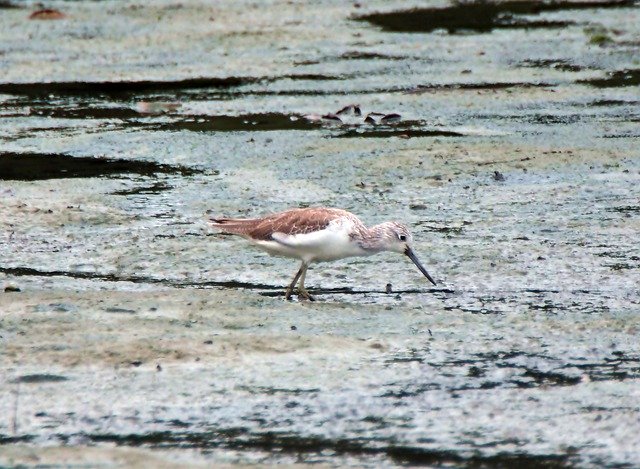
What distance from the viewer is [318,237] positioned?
26.3 feet

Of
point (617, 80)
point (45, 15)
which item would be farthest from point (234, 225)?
point (45, 15)

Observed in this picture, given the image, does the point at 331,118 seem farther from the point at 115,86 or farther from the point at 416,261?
the point at 416,261

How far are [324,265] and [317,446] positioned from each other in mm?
3328

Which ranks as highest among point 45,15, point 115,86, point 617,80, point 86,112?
point 45,15

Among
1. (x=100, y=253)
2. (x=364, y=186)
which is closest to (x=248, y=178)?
(x=364, y=186)

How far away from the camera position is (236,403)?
641 cm

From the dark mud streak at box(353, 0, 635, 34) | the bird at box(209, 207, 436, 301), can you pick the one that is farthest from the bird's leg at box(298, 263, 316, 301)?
the dark mud streak at box(353, 0, 635, 34)

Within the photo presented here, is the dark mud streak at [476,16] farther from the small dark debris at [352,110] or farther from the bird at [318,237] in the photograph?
the bird at [318,237]

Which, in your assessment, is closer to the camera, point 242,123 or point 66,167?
point 66,167

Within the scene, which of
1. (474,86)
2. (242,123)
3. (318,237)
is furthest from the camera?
(474,86)

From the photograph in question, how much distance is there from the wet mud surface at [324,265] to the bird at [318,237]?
0.89 ft

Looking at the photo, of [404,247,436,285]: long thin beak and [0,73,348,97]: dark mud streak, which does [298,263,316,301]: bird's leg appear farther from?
[0,73,348,97]: dark mud streak

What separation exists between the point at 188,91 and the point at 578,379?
863 centimetres

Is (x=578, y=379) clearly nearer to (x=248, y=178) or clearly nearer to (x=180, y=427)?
(x=180, y=427)
